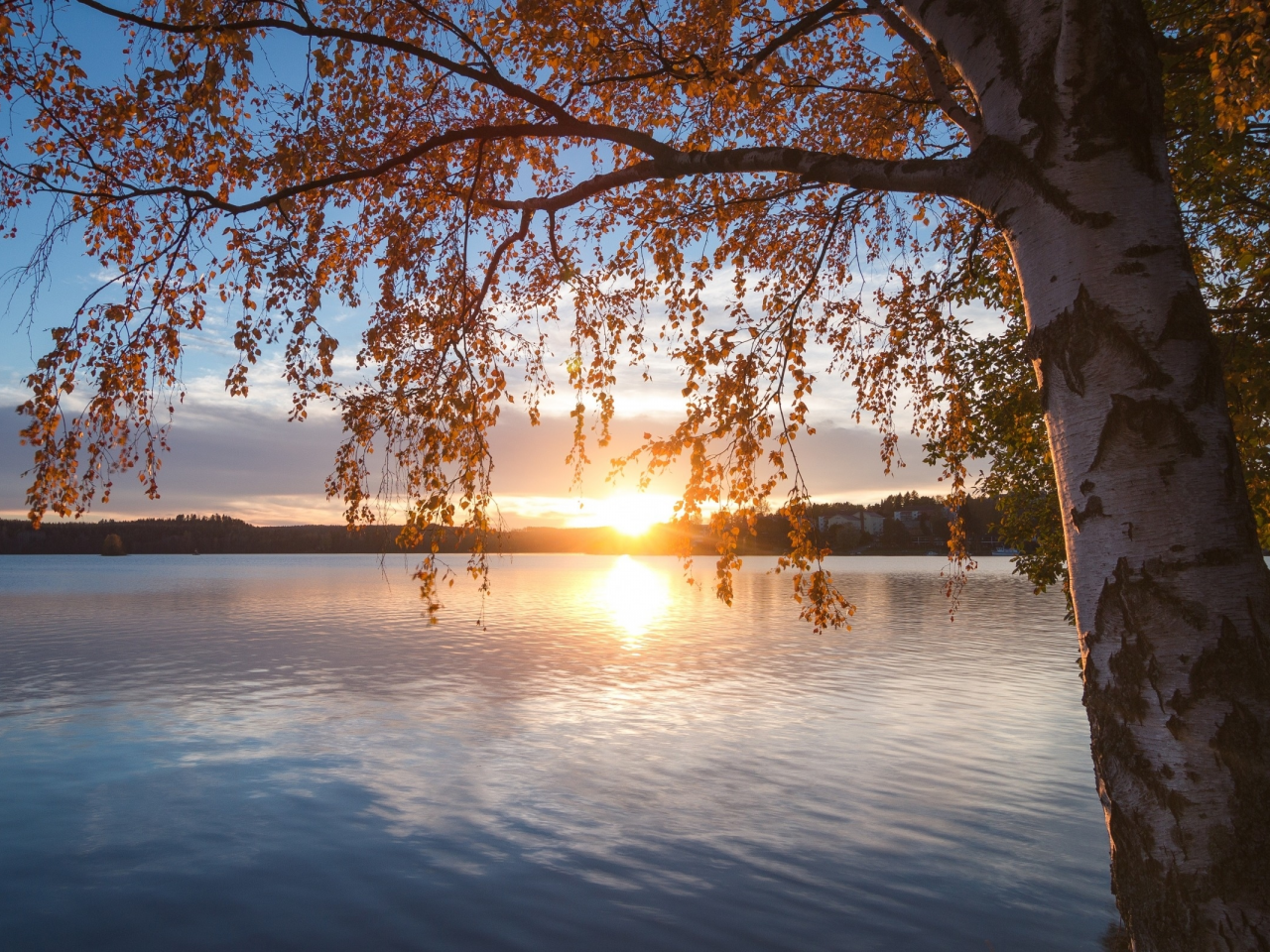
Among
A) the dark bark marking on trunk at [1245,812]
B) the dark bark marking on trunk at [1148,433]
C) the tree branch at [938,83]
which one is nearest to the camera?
the dark bark marking on trunk at [1245,812]

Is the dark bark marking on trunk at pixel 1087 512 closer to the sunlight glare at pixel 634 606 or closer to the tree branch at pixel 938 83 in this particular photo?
the tree branch at pixel 938 83

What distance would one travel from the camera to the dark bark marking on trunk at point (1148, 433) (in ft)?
12.0

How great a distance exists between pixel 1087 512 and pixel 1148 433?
43 cm

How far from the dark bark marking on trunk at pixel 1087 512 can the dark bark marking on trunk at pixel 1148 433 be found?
188mm

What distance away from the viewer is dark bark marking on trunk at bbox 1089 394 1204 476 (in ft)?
12.0

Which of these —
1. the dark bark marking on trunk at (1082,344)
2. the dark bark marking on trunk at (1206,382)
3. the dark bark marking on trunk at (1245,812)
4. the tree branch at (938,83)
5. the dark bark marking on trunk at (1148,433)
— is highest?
the tree branch at (938,83)

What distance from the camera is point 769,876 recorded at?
36.0ft

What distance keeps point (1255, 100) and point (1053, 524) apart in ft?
35.1

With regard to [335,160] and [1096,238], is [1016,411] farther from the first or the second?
[335,160]

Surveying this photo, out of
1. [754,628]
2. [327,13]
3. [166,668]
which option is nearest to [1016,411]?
[327,13]

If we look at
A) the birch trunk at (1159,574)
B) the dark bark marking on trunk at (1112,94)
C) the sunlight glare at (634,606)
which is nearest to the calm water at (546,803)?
the birch trunk at (1159,574)

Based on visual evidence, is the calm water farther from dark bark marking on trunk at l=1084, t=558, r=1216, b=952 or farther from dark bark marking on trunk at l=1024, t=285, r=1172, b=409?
dark bark marking on trunk at l=1024, t=285, r=1172, b=409

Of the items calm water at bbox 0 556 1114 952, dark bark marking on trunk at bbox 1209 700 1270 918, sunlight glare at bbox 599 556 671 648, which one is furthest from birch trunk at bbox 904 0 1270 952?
sunlight glare at bbox 599 556 671 648

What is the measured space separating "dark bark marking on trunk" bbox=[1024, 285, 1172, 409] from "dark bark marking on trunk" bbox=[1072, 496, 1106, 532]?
0.51 m
